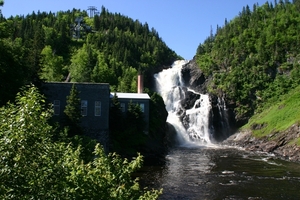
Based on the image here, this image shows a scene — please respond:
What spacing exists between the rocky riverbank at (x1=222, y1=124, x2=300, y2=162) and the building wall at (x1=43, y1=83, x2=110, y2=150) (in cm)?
2446

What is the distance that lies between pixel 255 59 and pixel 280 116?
31.9m

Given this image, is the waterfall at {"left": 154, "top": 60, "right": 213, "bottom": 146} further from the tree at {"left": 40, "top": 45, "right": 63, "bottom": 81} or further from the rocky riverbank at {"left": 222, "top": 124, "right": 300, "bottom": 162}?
the tree at {"left": 40, "top": 45, "right": 63, "bottom": 81}

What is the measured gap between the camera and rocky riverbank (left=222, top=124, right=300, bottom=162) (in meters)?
44.4

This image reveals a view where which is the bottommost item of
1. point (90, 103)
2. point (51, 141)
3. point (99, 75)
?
point (51, 141)

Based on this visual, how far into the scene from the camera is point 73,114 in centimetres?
3228

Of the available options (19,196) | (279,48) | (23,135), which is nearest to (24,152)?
(23,135)

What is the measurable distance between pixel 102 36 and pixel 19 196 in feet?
369

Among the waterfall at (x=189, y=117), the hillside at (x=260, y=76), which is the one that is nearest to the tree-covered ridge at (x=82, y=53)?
the waterfall at (x=189, y=117)

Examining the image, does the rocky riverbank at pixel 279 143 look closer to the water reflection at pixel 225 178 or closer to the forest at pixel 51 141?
the water reflection at pixel 225 178

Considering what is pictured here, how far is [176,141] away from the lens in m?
63.2

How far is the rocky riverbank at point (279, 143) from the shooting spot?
146 ft

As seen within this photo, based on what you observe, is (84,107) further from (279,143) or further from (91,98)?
(279,143)

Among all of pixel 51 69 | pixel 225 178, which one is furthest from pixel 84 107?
pixel 51 69

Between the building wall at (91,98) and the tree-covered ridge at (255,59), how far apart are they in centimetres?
4590
